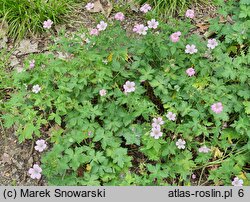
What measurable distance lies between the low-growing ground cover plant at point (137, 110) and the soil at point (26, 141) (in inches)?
4.4

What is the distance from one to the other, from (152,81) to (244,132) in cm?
84

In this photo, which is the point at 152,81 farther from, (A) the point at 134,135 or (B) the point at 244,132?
(B) the point at 244,132

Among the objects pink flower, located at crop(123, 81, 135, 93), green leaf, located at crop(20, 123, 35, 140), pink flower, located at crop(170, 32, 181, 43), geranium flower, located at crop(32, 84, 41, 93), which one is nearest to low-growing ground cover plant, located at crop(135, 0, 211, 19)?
pink flower, located at crop(170, 32, 181, 43)

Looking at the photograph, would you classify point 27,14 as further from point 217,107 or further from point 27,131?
point 217,107

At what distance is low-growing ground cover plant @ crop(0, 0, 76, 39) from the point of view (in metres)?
4.25

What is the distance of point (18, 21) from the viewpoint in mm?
4301

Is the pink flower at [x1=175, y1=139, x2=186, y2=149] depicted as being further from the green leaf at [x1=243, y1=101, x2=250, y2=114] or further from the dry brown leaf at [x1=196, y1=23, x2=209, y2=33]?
the dry brown leaf at [x1=196, y1=23, x2=209, y2=33]

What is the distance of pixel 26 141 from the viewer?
3.76 metres

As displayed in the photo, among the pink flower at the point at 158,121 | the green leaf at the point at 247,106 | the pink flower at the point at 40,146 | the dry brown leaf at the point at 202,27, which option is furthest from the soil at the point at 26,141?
the green leaf at the point at 247,106

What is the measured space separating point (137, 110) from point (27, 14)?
1.53 m

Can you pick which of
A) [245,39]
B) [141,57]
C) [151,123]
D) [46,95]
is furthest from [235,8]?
[46,95]

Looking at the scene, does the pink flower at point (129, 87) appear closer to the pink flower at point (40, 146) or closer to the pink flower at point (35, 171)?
the pink flower at point (40, 146)

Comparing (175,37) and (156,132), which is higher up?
(175,37)

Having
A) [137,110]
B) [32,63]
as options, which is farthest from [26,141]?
[137,110]
